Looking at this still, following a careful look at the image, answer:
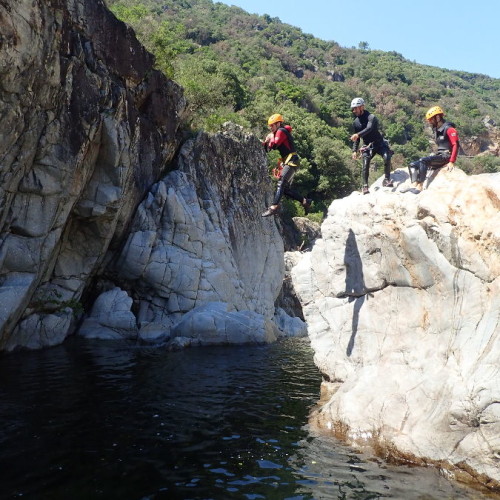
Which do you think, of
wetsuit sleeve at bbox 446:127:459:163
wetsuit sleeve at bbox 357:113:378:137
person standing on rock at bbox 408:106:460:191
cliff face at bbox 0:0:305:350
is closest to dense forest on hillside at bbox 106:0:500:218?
cliff face at bbox 0:0:305:350

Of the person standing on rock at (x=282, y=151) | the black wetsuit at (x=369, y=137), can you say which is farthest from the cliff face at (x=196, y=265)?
the black wetsuit at (x=369, y=137)

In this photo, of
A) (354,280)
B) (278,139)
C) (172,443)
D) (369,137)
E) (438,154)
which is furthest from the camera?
(278,139)

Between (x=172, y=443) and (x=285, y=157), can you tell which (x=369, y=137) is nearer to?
(x=285, y=157)

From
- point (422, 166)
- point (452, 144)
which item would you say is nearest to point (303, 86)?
point (452, 144)

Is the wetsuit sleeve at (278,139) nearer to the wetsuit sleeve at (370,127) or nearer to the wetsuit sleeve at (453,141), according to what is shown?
the wetsuit sleeve at (370,127)

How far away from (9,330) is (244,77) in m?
58.5

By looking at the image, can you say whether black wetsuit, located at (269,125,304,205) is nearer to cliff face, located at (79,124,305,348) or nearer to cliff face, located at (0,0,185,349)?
cliff face, located at (0,0,185,349)

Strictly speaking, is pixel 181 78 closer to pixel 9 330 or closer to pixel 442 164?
pixel 9 330

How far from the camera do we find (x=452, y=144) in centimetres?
1195

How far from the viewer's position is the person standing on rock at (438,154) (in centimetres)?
1182

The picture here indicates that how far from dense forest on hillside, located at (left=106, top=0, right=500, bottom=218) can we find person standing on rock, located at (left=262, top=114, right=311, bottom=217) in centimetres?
1958

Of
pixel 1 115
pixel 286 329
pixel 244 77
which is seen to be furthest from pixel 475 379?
pixel 244 77

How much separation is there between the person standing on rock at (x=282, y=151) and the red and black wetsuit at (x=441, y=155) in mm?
3788

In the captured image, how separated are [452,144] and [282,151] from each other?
16.6 feet
